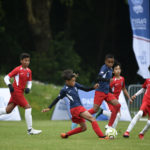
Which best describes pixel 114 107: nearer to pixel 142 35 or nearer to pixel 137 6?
pixel 142 35

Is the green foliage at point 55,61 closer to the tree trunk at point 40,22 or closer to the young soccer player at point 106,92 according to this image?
the tree trunk at point 40,22

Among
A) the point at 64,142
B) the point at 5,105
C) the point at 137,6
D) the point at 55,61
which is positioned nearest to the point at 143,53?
the point at 137,6

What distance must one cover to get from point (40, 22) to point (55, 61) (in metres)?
2.42

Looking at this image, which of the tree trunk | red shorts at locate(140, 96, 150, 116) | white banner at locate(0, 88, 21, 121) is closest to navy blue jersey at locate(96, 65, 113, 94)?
red shorts at locate(140, 96, 150, 116)

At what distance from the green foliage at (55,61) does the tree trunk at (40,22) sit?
476mm

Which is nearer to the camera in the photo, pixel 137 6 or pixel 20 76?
pixel 20 76

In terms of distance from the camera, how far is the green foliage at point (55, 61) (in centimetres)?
2991

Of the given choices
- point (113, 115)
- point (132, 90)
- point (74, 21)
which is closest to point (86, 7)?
point (74, 21)

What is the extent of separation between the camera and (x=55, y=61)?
101ft

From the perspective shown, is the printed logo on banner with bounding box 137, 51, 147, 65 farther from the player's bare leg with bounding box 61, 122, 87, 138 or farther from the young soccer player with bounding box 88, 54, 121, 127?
the player's bare leg with bounding box 61, 122, 87, 138

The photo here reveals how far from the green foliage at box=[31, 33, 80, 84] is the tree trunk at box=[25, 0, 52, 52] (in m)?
0.48

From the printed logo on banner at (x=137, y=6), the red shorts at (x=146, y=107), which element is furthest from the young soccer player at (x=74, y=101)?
the printed logo on banner at (x=137, y=6)

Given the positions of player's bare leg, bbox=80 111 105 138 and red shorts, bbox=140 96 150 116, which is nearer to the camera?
player's bare leg, bbox=80 111 105 138

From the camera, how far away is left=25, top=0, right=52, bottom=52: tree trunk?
1168 inches
